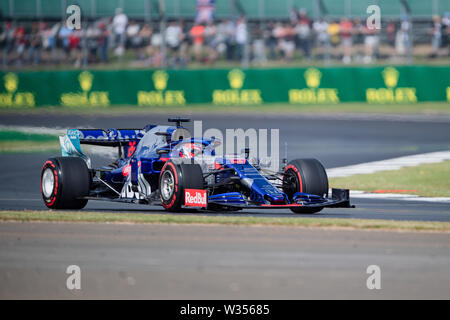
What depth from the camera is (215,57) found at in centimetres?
3164

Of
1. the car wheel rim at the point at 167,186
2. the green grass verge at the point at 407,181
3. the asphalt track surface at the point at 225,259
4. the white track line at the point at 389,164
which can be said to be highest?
the white track line at the point at 389,164

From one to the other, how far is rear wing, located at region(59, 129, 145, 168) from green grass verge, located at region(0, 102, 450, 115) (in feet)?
51.9

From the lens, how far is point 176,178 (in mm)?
11328

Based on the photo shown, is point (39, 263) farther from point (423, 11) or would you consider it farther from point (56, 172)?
point (423, 11)

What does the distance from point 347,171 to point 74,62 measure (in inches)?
621

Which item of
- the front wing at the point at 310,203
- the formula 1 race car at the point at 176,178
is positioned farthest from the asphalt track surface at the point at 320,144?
the formula 1 race car at the point at 176,178

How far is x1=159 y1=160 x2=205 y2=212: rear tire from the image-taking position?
11.3 metres

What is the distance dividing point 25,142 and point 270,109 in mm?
9363

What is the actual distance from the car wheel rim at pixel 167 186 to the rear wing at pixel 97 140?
169 centimetres

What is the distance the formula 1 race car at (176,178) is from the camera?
1136cm

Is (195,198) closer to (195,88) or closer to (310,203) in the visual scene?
(310,203)

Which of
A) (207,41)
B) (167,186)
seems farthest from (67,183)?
(207,41)

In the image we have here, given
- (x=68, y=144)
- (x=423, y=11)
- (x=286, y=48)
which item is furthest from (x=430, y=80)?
(x=68, y=144)

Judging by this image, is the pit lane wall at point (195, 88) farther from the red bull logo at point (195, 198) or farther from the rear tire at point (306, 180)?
the red bull logo at point (195, 198)
